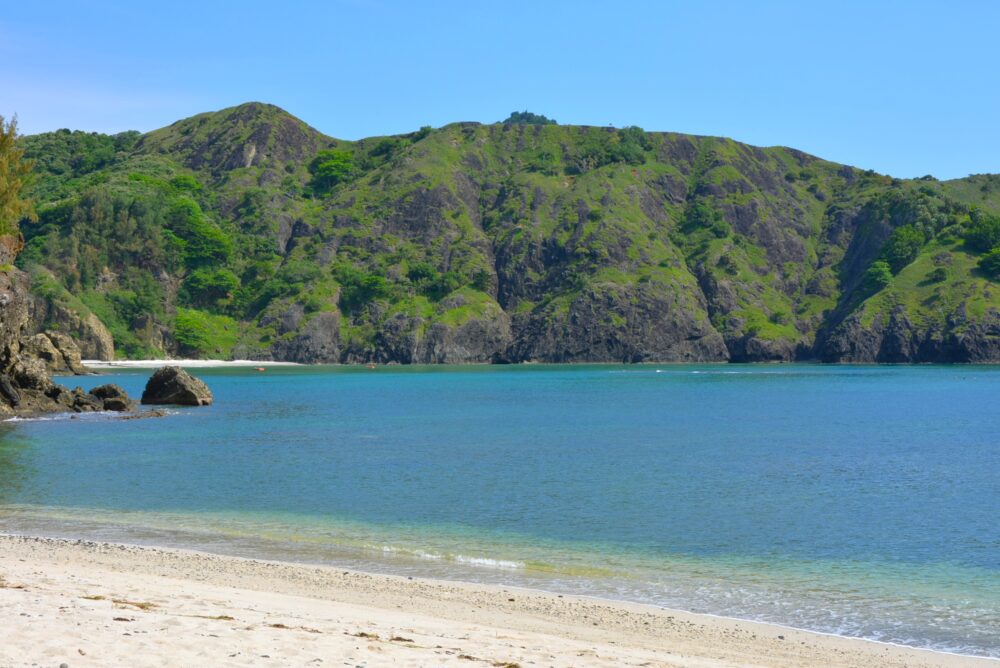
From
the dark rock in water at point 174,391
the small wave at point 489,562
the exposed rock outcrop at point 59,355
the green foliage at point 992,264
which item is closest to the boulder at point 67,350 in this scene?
the exposed rock outcrop at point 59,355

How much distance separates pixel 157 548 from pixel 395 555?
6.67 m

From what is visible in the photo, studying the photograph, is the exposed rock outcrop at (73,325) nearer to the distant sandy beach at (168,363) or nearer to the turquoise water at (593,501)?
the distant sandy beach at (168,363)

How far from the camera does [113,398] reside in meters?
74.9

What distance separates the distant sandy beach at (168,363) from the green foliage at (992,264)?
157m

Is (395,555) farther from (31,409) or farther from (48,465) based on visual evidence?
(31,409)

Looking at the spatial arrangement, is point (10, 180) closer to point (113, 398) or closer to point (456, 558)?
point (113, 398)

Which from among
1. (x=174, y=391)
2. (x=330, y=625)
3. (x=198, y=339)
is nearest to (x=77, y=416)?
(x=174, y=391)

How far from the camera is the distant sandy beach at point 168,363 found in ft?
540

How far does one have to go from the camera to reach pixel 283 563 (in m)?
23.1

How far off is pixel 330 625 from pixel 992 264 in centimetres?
21624

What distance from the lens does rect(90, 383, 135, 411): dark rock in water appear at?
7375 centimetres

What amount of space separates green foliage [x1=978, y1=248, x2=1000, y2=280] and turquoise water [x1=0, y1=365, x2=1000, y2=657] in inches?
5634

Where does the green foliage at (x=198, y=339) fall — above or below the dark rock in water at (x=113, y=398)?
above

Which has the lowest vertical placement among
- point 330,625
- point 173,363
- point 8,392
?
point 173,363
